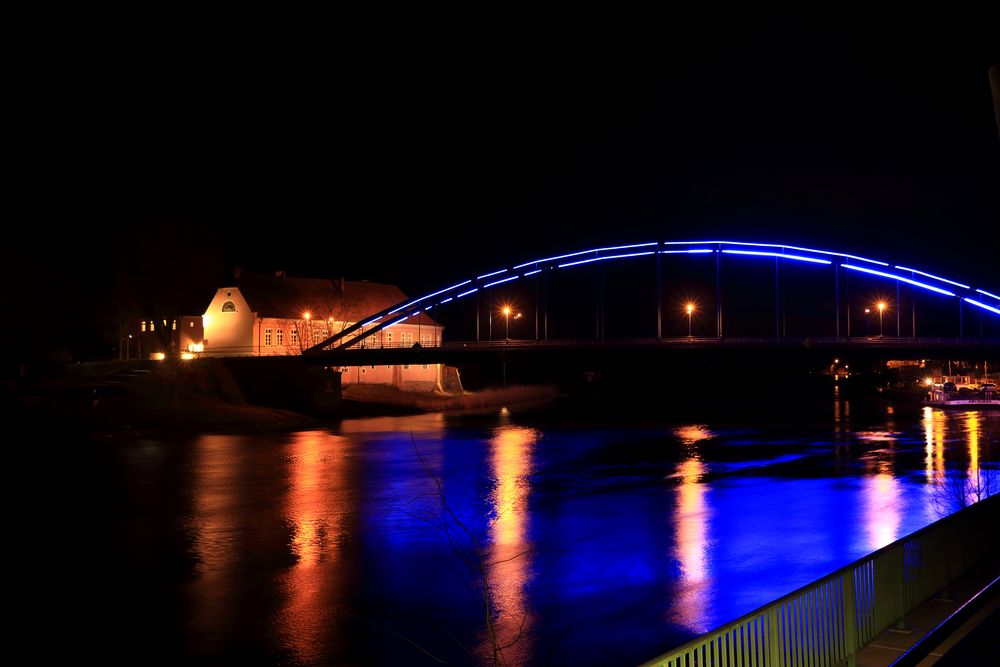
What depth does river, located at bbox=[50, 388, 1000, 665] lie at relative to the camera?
1221cm

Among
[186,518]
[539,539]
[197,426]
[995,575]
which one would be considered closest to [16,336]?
[197,426]

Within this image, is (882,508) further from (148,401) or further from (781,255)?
(781,255)

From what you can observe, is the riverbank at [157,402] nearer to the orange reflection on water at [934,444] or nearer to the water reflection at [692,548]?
the water reflection at [692,548]

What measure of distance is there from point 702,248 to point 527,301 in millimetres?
52101

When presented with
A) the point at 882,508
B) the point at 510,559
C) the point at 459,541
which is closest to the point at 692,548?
the point at 510,559

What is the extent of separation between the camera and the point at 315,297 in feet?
258

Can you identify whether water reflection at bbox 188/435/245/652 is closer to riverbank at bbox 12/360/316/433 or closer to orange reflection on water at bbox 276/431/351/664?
orange reflection on water at bbox 276/431/351/664

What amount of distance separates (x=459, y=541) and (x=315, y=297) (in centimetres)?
6241

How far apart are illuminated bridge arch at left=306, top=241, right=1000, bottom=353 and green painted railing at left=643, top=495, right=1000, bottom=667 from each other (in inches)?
2201

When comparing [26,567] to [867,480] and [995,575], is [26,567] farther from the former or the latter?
[867,480]

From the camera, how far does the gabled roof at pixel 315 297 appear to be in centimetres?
7238

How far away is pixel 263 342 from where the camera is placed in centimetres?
7056

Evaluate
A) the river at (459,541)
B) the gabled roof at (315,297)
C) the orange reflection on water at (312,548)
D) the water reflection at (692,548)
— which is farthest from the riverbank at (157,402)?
the water reflection at (692,548)

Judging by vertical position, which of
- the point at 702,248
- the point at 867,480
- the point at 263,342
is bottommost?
the point at 867,480
